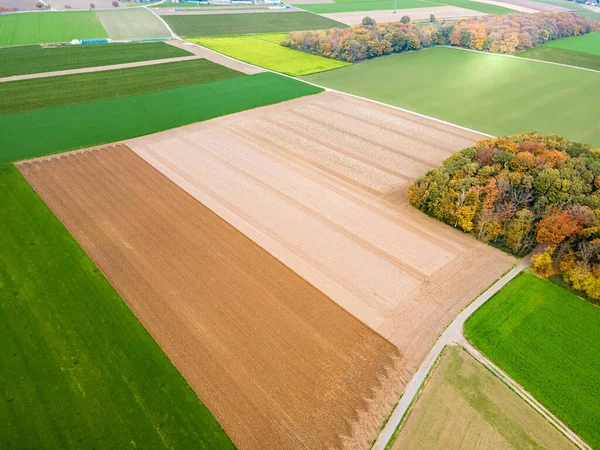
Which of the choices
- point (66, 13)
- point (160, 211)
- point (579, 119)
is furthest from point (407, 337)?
point (66, 13)

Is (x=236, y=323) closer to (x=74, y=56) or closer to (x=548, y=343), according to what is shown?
(x=548, y=343)

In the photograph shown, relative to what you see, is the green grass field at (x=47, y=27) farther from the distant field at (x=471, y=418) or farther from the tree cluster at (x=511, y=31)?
the distant field at (x=471, y=418)

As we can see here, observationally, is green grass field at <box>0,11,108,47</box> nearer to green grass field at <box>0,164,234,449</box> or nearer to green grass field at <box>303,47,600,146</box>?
green grass field at <box>303,47,600,146</box>

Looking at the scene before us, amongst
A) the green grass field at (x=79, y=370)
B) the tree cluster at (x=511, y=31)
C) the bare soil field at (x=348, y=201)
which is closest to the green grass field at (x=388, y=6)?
the tree cluster at (x=511, y=31)

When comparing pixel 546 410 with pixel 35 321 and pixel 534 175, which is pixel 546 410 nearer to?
pixel 534 175

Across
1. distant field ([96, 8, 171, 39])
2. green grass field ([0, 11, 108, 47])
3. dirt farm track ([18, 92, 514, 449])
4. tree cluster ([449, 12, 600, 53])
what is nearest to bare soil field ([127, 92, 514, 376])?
dirt farm track ([18, 92, 514, 449])

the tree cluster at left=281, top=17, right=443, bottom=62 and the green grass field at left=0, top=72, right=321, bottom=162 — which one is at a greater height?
the tree cluster at left=281, top=17, right=443, bottom=62
